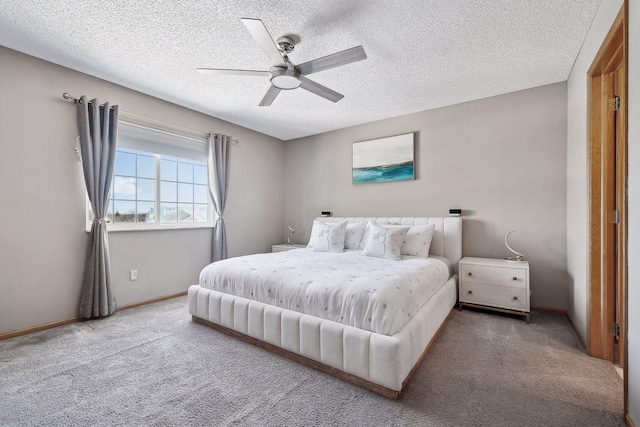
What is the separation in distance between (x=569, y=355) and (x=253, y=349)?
2504 mm

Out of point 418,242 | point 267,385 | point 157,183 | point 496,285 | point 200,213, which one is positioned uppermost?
point 157,183

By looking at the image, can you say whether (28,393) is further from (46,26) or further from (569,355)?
(569,355)

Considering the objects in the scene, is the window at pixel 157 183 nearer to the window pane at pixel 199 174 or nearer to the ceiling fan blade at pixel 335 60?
the window pane at pixel 199 174

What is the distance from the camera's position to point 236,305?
8.20 feet

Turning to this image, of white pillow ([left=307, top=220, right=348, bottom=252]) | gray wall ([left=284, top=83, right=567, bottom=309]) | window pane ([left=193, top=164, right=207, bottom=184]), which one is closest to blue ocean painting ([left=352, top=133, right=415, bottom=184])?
gray wall ([left=284, top=83, right=567, bottom=309])

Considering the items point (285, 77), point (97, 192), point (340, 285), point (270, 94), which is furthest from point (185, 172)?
point (340, 285)

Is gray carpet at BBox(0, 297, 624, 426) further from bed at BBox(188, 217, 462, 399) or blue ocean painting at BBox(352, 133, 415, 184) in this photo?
blue ocean painting at BBox(352, 133, 415, 184)

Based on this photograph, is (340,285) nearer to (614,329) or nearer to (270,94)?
(270,94)

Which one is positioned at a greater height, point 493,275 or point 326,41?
point 326,41

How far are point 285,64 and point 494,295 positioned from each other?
309 cm

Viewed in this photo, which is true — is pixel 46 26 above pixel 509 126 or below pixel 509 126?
above

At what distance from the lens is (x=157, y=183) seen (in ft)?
12.2

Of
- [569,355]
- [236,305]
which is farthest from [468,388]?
[236,305]

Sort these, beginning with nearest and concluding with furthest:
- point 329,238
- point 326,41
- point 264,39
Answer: point 264,39 < point 326,41 < point 329,238
